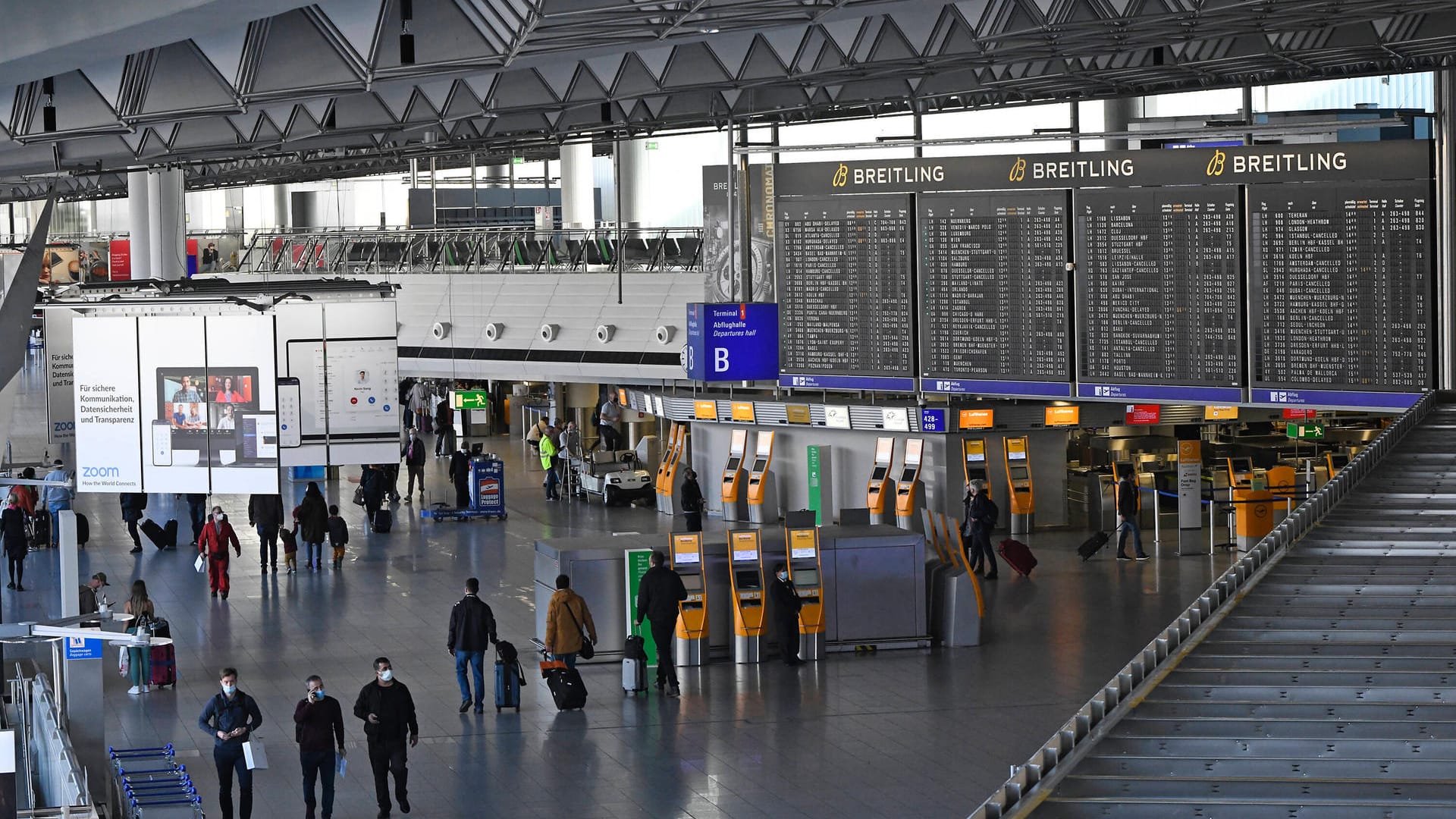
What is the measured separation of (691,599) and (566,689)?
7.20 feet

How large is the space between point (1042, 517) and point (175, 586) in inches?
486

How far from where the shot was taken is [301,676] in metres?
16.3

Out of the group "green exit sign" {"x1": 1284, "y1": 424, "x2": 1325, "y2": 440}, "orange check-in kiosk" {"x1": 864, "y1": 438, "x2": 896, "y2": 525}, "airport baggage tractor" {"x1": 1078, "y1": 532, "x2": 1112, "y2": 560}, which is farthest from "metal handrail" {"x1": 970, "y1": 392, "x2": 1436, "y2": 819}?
"green exit sign" {"x1": 1284, "y1": 424, "x2": 1325, "y2": 440}

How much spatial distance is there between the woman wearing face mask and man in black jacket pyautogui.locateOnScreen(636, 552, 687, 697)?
1195mm

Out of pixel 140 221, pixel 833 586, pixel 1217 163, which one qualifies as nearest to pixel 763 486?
pixel 833 586

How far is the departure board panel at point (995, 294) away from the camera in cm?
1959

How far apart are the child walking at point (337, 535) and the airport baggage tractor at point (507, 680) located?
8.49m

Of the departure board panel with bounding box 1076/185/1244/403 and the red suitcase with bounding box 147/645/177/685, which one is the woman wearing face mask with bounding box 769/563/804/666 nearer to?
the departure board panel with bounding box 1076/185/1244/403

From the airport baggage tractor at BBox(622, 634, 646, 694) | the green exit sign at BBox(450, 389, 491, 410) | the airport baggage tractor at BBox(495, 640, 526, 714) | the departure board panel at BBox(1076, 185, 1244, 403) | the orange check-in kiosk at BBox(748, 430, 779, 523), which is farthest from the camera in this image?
the green exit sign at BBox(450, 389, 491, 410)

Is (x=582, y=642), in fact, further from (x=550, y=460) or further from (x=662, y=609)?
(x=550, y=460)

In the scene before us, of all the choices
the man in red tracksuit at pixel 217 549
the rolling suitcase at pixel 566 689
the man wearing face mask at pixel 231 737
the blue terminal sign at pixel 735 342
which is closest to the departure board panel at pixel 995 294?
the blue terminal sign at pixel 735 342

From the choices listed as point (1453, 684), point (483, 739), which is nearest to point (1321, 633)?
point (1453, 684)

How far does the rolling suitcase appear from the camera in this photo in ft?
49.1

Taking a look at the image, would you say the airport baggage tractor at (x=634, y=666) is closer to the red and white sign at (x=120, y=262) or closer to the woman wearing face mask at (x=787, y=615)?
the woman wearing face mask at (x=787, y=615)
